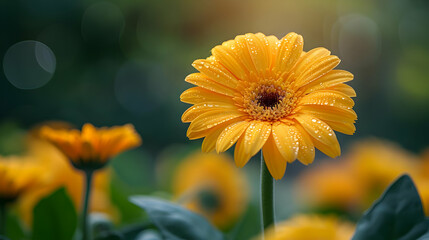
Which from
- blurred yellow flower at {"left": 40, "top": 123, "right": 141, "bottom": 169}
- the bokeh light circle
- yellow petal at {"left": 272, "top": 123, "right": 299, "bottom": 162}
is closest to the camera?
yellow petal at {"left": 272, "top": 123, "right": 299, "bottom": 162}

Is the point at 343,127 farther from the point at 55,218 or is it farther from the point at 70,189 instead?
the point at 70,189

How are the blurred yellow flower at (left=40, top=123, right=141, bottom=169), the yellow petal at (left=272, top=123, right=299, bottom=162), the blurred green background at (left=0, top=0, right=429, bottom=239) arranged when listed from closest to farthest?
1. the yellow petal at (left=272, top=123, right=299, bottom=162)
2. the blurred yellow flower at (left=40, top=123, right=141, bottom=169)
3. the blurred green background at (left=0, top=0, right=429, bottom=239)

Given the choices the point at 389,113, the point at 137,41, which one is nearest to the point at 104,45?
the point at 137,41

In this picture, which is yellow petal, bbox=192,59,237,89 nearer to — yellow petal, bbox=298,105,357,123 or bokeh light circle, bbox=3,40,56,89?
yellow petal, bbox=298,105,357,123

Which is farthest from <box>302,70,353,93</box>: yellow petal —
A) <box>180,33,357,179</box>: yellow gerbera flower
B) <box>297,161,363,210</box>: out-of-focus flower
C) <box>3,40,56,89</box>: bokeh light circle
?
<box>3,40,56,89</box>: bokeh light circle

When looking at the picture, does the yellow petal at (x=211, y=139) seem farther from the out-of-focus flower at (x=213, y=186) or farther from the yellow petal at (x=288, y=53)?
the out-of-focus flower at (x=213, y=186)

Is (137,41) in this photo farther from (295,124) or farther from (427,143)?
(295,124)

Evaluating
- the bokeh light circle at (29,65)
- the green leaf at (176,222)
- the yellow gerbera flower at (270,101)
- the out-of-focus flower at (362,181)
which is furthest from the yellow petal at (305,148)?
the bokeh light circle at (29,65)
